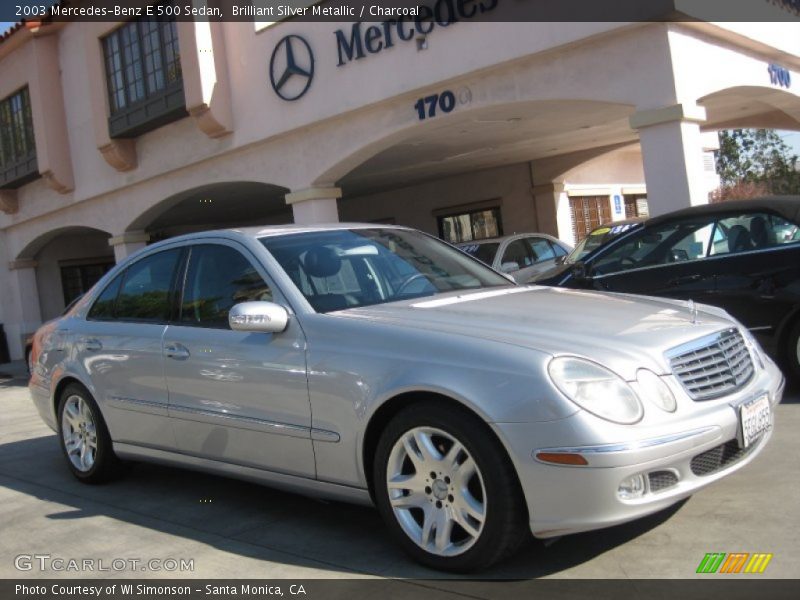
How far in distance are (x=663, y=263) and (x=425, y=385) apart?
4.32 metres

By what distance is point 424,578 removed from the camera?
3.66 metres

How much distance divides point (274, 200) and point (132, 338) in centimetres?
1583

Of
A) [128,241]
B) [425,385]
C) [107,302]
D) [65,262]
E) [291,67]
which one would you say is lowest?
[425,385]

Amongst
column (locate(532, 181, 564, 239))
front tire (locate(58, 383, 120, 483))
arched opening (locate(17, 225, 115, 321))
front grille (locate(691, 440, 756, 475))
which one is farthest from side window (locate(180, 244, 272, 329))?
arched opening (locate(17, 225, 115, 321))

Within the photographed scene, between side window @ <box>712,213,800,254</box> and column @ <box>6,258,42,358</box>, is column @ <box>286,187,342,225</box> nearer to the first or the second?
side window @ <box>712,213,800,254</box>

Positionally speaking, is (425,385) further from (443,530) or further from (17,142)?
(17,142)

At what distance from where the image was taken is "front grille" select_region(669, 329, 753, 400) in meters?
3.59

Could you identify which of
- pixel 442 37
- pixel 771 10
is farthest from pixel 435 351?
pixel 771 10

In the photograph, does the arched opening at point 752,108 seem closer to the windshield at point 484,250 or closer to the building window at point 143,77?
the windshield at point 484,250

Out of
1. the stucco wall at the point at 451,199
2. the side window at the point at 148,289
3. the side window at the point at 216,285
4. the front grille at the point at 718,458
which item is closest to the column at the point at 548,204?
the stucco wall at the point at 451,199

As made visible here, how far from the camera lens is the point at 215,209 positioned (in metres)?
21.5

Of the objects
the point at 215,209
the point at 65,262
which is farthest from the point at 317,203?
the point at 65,262

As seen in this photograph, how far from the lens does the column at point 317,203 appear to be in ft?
43.0

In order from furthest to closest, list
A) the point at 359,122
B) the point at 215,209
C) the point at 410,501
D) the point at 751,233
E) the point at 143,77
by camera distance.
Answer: the point at 215,209 < the point at 143,77 < the point at 359,122 < the point at 751,233 < the point at 410,501
